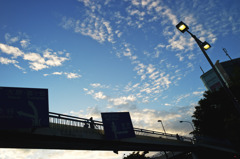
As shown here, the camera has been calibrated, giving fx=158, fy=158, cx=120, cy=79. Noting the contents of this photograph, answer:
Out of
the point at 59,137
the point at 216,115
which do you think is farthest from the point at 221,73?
the point at 59,137

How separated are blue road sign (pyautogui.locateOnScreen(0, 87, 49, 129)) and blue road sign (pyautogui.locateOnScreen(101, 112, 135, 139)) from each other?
6420mm

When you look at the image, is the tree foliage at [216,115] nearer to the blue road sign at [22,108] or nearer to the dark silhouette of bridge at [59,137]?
the dark silhouette of bridge at [59,137]

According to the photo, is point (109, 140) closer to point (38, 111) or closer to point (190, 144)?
point (38, 111)

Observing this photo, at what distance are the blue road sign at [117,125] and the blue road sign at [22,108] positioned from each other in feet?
21.1

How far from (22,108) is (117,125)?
925 centimetres

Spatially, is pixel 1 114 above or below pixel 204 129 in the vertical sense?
above

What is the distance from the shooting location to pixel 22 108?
11062mm

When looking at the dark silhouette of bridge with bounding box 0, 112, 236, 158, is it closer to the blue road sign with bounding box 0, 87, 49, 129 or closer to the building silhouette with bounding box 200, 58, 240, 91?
the blue road sign with bounding box 0, 87, 49, 129

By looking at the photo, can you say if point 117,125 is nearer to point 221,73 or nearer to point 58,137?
point 58,137

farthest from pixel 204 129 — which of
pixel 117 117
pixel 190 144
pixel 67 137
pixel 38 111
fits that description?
pixel 38 111

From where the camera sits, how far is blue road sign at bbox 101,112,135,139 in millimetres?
16078

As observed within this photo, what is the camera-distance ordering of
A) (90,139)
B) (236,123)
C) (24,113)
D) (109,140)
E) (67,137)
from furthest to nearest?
(236,123)
(109,140)
(90,139)
(67,137)
(24,113)

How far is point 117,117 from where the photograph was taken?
57.4 ft

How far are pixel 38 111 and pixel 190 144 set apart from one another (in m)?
29.5
